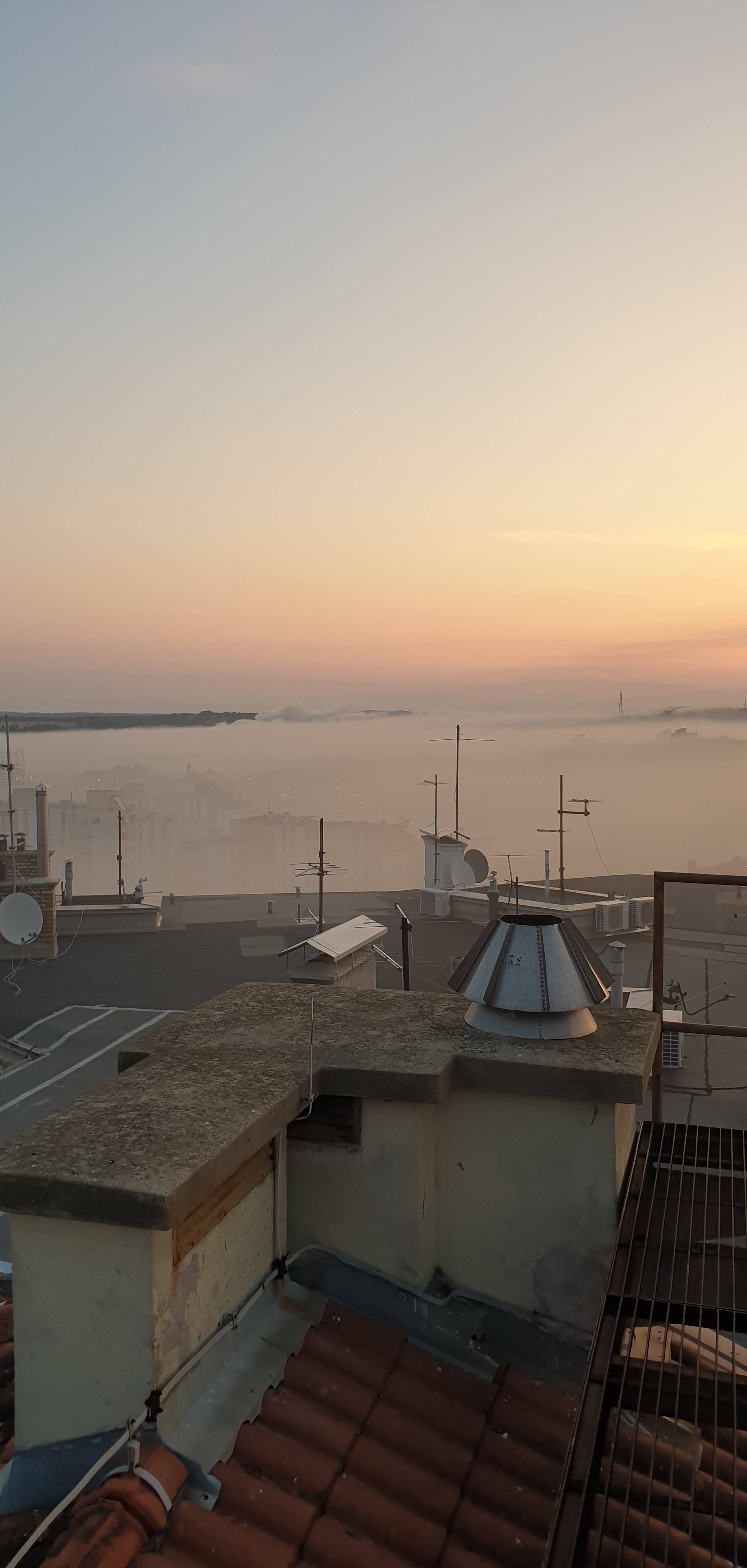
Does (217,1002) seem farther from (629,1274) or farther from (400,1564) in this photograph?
(400,1564)

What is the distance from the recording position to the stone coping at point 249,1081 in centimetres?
351

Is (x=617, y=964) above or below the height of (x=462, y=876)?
above

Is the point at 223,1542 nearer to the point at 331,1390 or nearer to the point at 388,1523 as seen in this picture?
the point at 388,1523

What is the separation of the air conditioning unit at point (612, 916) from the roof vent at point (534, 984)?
2741 cm

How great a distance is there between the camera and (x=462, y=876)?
1384 inches

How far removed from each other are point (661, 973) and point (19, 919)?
2475 cm

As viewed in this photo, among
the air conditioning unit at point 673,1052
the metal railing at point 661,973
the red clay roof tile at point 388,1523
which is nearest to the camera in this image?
the red clay roof tile at point 388,1523

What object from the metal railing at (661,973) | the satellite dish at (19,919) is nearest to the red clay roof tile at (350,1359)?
the metal railing at (661,973)

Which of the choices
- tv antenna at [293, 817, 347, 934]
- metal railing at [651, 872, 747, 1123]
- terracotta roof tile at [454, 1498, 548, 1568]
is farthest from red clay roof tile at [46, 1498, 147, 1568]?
tv antenna at [293, 817, 347, 934]

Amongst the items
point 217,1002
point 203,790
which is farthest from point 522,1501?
point 203,790

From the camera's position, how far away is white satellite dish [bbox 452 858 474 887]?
3516 cm

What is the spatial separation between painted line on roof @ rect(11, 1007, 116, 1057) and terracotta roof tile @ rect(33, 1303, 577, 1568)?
17.6 m

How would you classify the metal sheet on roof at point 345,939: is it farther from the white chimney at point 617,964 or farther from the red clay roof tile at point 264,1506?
the red clay roof tile at point 264,1506

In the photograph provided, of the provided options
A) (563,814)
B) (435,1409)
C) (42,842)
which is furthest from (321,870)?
(435,1409)
